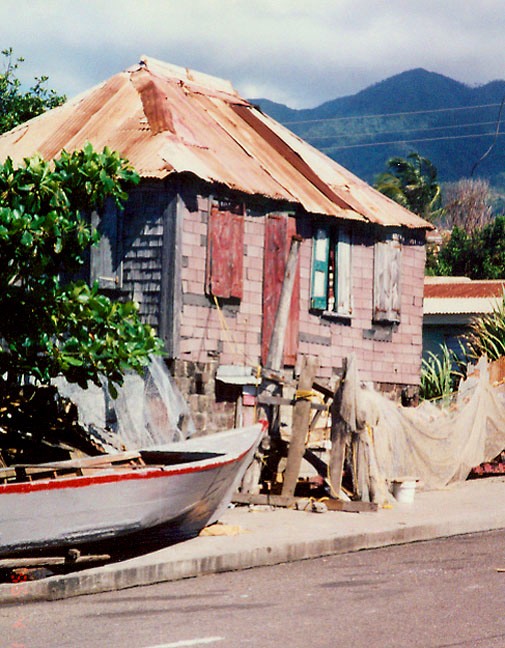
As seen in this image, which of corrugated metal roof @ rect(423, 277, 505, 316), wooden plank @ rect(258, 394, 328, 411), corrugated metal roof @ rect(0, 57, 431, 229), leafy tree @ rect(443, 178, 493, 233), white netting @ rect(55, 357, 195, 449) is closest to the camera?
wooden plank @ rect(258, 394, 328, 411)

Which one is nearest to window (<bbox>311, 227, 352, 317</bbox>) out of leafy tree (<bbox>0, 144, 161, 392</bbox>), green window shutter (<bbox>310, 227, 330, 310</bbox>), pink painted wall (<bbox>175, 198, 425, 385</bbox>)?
green window shutter (<bbox>310, 227, 330, 310</bbox>)

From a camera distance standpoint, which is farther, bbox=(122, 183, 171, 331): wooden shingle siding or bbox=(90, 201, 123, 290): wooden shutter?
bbox=(90, 201, 123, 290): wooden shutter

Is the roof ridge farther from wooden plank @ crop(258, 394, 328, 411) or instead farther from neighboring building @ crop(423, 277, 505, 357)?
neighboring building @ crop(423, 277, 505, 357)

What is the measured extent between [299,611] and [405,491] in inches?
306

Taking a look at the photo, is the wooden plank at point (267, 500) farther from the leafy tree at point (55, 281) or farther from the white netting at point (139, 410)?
the white netting at point (139, 410)

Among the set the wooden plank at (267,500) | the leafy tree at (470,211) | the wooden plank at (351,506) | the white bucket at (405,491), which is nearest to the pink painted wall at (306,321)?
the wooden plank at (267,500)

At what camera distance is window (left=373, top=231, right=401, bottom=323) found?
27203mm

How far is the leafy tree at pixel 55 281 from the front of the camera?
13.5 m

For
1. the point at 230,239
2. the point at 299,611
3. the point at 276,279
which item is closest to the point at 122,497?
the point at 299,611

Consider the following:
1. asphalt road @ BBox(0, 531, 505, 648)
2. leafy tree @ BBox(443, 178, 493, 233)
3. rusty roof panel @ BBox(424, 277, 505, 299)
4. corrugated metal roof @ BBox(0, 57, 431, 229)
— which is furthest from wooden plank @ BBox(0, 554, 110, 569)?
leafy tree @ BBox(443, 178, 493, 233)

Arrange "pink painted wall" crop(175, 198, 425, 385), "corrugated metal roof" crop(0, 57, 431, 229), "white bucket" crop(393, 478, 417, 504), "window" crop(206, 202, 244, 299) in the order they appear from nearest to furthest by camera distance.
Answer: "white bucket" crop(393, 478, 417, 504)
"pink painted wall" crop(175, 198, 425, 385)
"window" crop(206, 202, 244, 299)
"corrugated metal roof" crop(0, 57, 431, 229)

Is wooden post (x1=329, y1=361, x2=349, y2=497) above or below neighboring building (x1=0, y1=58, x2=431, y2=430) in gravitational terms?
below

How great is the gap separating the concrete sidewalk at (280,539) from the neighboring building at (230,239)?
610 cm

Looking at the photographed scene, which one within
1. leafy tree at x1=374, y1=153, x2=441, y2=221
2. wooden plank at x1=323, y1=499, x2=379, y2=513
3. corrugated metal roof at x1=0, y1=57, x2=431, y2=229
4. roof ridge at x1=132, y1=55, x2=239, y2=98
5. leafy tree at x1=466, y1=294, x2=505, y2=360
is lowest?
wooden plank at x1=323, y1=499, x2=379, y2=513
